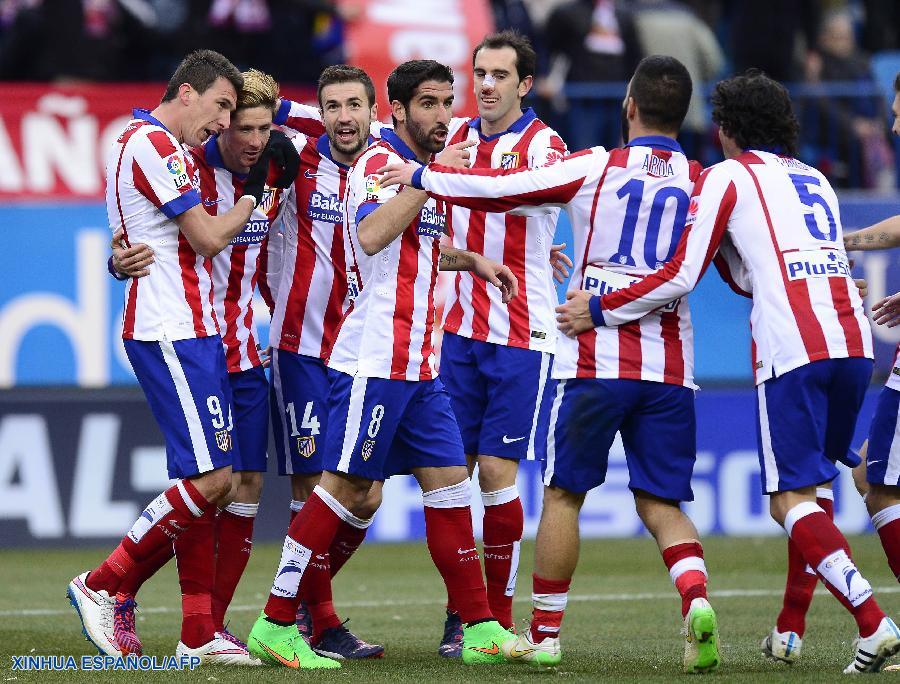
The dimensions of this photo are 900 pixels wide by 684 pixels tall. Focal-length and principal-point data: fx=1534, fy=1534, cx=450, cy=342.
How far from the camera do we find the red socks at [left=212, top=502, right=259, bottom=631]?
22.4ft

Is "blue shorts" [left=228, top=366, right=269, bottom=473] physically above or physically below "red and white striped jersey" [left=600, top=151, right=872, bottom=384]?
below

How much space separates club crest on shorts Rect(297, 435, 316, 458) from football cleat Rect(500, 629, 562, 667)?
1.29m

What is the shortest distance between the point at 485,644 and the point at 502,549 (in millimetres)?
624

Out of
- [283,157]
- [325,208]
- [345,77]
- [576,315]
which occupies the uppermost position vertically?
[345,77]

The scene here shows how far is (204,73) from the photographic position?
647 centimetres

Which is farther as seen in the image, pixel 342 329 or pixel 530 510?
pixel 530 510

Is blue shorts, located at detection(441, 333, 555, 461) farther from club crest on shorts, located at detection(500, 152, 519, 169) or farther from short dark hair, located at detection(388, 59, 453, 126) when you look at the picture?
short dark hair, located at detection(388, 59, 453, 126)

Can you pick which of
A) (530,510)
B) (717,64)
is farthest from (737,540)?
(717,64)

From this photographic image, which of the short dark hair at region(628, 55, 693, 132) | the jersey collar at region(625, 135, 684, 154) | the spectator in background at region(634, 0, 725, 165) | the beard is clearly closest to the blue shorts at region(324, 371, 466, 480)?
the beard

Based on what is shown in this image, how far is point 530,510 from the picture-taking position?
11.6 meters

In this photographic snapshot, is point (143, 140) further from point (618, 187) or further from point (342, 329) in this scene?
point (618, 187)

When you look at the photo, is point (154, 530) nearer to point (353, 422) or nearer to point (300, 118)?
point (353, 422)

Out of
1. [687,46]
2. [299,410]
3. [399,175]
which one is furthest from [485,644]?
[687,46]

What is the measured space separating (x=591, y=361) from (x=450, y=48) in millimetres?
7463
